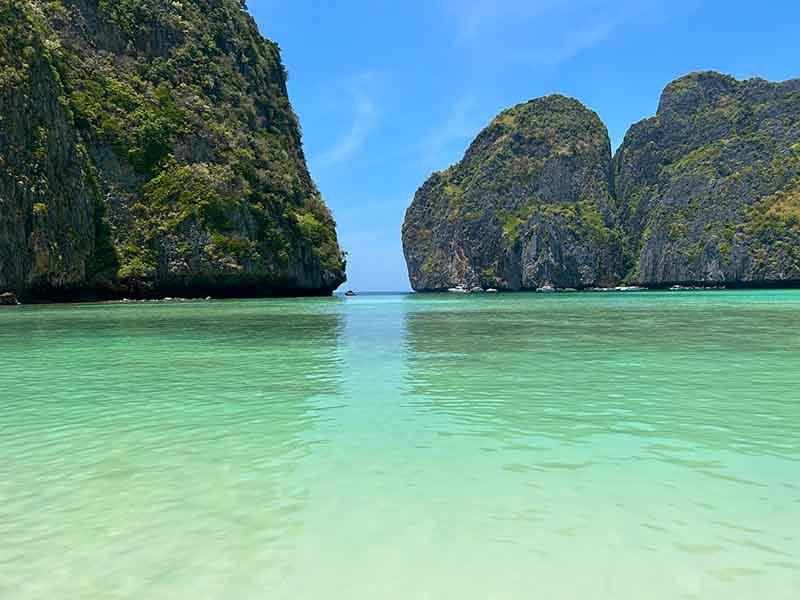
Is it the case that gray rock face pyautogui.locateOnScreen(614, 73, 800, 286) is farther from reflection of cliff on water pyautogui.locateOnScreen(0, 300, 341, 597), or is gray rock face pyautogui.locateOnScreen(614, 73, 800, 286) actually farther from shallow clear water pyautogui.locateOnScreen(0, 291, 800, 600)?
reflection of cliff on water pyautogui.locateOnScreen(0, 300, 341, 597)

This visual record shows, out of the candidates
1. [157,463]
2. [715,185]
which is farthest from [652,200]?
[157,463]

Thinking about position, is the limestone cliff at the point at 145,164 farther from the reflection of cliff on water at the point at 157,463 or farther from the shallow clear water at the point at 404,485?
the shallow clear water at the point at 404,485

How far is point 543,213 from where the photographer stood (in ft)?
584

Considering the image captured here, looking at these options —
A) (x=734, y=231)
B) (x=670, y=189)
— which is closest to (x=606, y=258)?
(x=670, y=189)

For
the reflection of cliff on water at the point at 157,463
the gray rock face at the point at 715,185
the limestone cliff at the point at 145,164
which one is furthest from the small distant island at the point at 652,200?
the reflection of cliff on water at the point at 157,463

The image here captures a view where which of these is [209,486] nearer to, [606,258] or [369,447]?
[369,447]

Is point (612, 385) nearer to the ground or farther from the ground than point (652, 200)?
nearer to the ground

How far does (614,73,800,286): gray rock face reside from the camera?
13575 cm

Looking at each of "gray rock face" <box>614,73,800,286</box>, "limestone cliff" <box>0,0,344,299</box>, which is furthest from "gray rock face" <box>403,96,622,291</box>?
"limestone cliff" <box>0,0,344,299</box>

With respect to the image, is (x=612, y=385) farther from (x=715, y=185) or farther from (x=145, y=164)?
(x=715, y=185)

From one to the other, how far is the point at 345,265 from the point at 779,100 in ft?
464

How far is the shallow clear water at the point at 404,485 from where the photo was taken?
4.11 meters

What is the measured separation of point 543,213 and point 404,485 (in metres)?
180

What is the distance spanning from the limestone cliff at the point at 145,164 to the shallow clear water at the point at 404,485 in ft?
164
